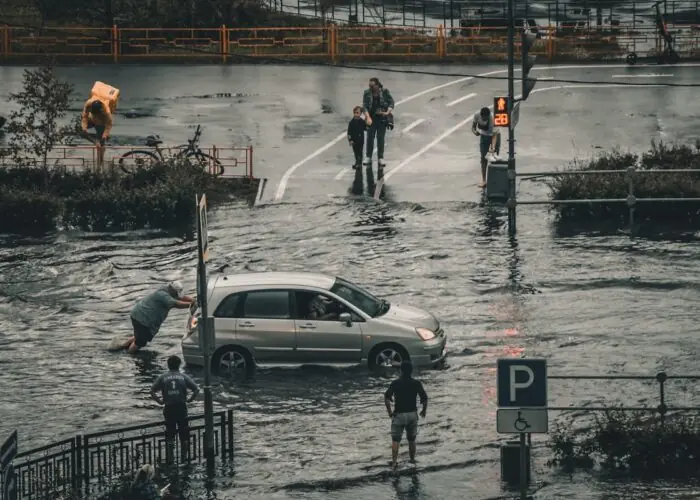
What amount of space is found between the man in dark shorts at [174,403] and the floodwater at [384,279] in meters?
0.78

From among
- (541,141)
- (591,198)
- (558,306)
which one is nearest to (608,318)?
(558,306)

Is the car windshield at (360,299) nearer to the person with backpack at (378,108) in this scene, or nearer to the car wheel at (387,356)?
the car wheel at (387,356)

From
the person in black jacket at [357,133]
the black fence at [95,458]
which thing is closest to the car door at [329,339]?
the black fence at [95,458]

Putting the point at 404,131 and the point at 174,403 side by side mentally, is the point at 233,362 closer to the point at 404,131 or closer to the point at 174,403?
the point at 174,403

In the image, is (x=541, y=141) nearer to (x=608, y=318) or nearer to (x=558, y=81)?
(x=558, y=81)

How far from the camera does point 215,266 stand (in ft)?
102

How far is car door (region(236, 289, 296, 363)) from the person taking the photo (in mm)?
24781

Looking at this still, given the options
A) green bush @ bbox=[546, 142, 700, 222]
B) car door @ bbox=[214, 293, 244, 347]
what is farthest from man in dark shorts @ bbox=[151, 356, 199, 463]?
green bush @ bbox=[546, 142, 700, 222]

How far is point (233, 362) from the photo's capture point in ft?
81.5

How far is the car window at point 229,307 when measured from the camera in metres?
Answer: 24.9

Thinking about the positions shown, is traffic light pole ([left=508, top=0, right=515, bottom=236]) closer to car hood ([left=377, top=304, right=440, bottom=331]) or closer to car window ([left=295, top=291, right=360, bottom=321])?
car hood ([left=377, top=304, right=440, bottom=331])

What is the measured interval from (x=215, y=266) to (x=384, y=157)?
351 inches

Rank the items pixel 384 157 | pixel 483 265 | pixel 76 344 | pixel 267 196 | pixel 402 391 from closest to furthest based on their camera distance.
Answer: pixel 402 391
pixel 76 344
pixel 483 265
pixel 267 196
pixel 384 157

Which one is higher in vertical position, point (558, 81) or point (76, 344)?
point (558, 81)
